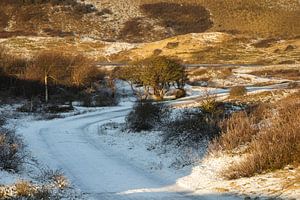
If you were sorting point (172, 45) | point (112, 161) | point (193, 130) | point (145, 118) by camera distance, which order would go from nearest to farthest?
point (112, 161)
point (193, 130)
point (145, 118)
point (172, 45)

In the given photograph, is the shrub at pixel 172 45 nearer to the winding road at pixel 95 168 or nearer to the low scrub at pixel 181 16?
the low scrub at pixel 181 16

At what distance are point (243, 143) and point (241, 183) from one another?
10.9 ft

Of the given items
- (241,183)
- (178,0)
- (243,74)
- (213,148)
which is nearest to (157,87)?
(243,74)

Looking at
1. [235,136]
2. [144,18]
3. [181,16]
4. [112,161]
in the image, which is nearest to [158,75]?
[112,161]

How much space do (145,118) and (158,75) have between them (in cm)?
2178

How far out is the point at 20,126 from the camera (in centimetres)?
2673

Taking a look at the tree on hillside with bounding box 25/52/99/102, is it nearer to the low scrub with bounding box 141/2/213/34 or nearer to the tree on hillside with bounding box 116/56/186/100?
the tree on hillside with bounding box 116/56/186/100

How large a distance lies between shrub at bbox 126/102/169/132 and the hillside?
2802 inches

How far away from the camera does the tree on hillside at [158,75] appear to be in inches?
1709

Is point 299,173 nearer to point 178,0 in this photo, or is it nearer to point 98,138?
point 98,138

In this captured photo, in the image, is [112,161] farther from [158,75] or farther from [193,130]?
[158,75]

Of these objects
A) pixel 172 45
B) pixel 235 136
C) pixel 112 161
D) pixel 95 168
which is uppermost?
pixel 235 136

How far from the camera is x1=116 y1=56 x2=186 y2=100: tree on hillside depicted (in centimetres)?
4341

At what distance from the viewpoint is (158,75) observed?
4366 cm
